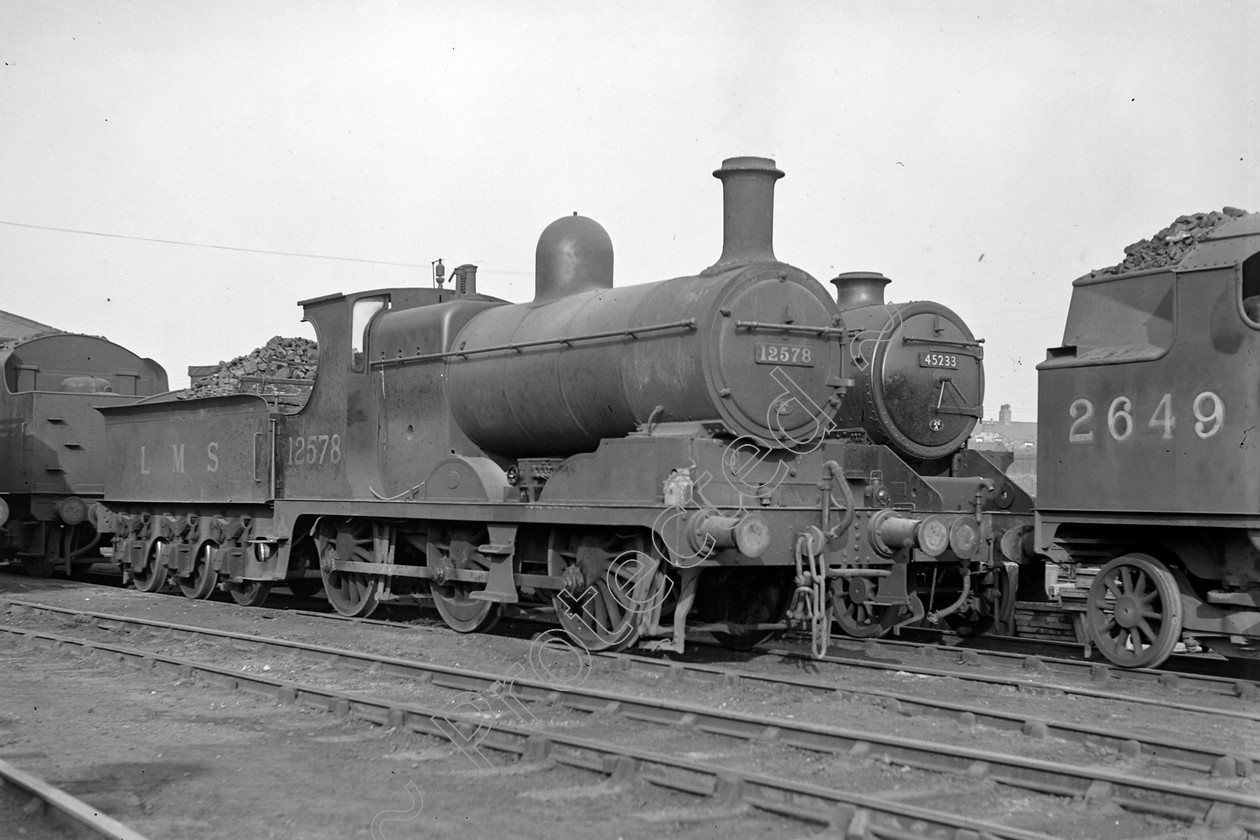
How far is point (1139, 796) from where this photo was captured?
19.7ft

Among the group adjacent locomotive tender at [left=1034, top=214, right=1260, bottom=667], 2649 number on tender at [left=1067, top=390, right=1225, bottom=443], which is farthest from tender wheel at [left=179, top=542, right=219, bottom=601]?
2649 number on tender at [left=1067, top=390, right=1225, bottom=443]

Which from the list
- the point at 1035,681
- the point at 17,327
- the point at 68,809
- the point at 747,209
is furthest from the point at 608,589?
the point at 17,327

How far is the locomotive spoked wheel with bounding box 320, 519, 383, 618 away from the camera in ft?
42.1

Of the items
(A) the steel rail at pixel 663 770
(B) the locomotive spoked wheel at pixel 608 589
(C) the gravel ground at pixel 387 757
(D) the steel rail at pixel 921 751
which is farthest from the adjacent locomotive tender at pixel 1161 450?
(A) the steel rail at pixel 663 770

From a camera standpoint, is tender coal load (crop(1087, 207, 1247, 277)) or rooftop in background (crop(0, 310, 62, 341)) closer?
tender coal load (crop(1087, 207, 1247, 277))

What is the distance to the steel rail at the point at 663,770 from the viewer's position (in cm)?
536

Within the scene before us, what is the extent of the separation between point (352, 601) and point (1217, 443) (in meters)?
8.13

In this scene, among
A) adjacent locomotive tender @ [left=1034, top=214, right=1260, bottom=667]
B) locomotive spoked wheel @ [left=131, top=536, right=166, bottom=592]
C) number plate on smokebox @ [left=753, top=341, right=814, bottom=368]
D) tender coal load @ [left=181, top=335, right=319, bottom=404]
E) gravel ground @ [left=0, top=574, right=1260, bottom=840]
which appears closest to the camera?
A: gravel ground @ [left=0, top=574, right=1260, bottom=840]

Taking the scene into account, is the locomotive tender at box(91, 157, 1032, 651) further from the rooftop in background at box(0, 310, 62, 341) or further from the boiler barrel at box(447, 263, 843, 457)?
the rooftop in background at box(0, 310, 62, 341)

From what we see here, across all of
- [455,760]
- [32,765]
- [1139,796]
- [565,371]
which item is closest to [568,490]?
[565,371]

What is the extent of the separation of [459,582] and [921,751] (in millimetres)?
6013

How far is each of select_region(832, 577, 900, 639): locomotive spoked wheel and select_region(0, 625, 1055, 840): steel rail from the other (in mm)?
3951

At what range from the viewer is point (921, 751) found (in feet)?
21.8

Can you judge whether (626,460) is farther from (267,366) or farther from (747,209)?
(267,366)
